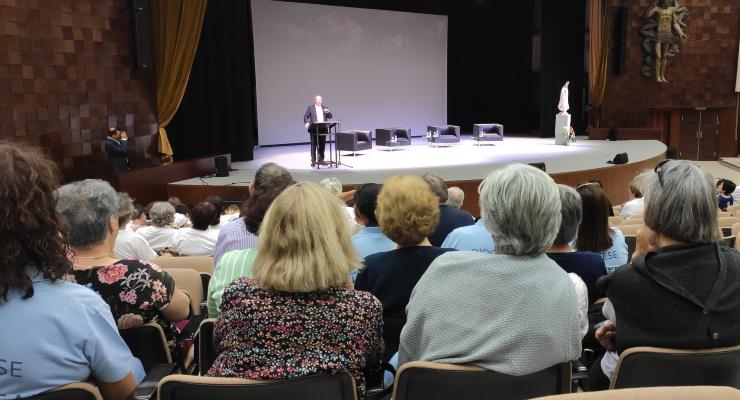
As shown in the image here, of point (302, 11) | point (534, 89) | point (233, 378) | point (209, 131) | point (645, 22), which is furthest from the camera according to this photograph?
point (534, 89)

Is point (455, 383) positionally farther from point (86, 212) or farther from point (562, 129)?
point (562, 129)

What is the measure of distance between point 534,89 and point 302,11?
6410 mm

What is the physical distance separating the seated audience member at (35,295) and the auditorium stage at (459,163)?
6.44 m

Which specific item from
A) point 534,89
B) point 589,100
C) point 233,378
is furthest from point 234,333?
point 534,89

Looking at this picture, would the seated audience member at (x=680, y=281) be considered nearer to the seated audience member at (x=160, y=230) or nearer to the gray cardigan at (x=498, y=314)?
the gray cardigan at (x=498, y=314)

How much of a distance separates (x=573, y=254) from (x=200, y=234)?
2.58 m

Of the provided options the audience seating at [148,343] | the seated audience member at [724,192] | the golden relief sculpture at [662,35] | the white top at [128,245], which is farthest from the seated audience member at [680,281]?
the golden relief sculpture at [662,35]

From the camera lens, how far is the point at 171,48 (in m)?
8.80

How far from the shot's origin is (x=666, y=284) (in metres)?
1.68

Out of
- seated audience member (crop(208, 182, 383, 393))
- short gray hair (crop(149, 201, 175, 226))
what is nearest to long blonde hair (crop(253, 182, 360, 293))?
seated audience member (crop(208, 182, 383, 393))

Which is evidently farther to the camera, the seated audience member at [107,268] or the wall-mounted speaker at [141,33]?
the wall-mounted speaker at [141,33]

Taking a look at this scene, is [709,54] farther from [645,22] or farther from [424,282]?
[424,282]

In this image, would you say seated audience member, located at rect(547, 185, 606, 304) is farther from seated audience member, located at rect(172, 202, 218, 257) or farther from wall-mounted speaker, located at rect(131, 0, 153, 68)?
wall-mounted speaker, located at rect(131, 0, 153, 68)

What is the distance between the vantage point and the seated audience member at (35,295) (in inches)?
58.1
